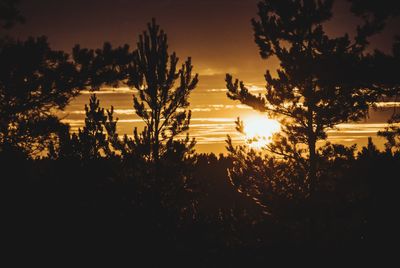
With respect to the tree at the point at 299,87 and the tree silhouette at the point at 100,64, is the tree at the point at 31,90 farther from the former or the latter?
the tree at the point at 299,87

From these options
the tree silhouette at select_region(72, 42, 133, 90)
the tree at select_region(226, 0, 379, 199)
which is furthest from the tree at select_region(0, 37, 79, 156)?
the tree at select_region(226, 0, 379, 199)

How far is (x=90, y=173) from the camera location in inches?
742

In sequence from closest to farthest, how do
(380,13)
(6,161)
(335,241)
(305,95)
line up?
1. (380,13)
2. (6,161)
3. (335,241)
4. (305,95)

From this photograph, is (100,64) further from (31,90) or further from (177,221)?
(177,221)

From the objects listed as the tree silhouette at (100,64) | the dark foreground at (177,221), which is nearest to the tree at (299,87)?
the dark foreground at (177,221)

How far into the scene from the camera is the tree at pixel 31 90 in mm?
10242

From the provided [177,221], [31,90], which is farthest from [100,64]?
[177,221]

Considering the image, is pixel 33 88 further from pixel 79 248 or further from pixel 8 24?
pixel 79 248

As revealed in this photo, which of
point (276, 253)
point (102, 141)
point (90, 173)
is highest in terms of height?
point (102, 141)

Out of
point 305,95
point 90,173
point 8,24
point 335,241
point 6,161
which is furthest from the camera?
point 90,173

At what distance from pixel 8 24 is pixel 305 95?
10142 mm

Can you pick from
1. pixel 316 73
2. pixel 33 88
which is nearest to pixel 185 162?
pixel 33 88

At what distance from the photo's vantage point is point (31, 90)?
10711 millimetres

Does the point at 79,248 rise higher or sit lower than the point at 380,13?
lower
